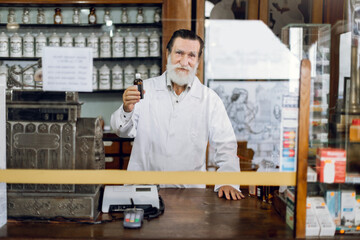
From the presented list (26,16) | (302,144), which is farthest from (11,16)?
(302,144)

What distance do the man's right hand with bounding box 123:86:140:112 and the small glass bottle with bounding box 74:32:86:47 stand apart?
0.30m

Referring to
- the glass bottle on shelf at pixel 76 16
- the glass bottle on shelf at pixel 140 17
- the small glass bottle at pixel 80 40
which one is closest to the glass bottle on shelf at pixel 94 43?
the small glass bottle at pixel 80 40

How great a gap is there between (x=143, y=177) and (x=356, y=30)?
1.33 meters

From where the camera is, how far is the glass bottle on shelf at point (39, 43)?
1687 millimetres

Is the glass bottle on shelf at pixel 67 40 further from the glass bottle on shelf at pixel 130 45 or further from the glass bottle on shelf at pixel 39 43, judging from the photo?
the glass bottle on shelf at pixel 130 45

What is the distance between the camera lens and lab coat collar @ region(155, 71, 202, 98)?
5.66ft

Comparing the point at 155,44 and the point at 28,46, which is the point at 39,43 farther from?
the point at 155,44

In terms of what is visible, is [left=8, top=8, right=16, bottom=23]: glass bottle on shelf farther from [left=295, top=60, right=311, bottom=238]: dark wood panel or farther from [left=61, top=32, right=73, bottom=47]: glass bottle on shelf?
[left=295, top=60, right=311, bottom=238]: dark wood panel

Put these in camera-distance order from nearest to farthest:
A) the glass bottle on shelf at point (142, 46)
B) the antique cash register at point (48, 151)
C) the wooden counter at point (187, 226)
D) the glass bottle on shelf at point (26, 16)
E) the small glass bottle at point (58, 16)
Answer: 1. the wooden counter at point (187, 226)
2. the antique cash register at point (48, 151)
3. the glass bottle on shelf at point (142, 46)
4. the glass bottle on shelf at point (26, 16)
5. the small glass bottle at point (58, 16)

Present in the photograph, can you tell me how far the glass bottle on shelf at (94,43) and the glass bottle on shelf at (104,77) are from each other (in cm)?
13

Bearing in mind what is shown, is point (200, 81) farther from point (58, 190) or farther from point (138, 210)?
point (58, 190)

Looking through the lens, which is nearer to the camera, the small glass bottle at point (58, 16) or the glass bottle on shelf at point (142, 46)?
the glass bottle on shelf at point (142, 46)

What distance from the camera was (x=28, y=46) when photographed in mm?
1913

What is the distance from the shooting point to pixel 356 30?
1948 millimetres
